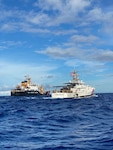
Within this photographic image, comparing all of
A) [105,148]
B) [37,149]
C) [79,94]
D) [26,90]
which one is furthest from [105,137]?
[26,90]

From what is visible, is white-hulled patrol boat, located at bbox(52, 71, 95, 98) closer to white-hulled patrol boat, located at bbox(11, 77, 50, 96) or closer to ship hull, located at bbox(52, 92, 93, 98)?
ship hull, located at bbox(52, 92, 93, 98)

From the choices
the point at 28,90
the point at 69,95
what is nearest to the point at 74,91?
the point at 69,95

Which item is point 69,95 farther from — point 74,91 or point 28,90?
point 28,90

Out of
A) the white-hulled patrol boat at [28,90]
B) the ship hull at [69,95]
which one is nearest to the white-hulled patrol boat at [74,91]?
the ship hull at [69,95]

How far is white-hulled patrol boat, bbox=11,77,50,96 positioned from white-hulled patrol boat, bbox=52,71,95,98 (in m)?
52.6

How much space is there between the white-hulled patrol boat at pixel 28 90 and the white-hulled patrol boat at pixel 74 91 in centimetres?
5256

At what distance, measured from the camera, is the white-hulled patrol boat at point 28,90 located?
6973 inches

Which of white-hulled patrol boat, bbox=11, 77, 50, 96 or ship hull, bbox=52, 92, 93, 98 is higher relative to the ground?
white-hulled patrol boat, bbox=11, 77, 50, 96

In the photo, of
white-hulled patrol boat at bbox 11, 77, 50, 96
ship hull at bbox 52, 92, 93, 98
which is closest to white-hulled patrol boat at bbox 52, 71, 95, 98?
ship hull at bbox 52, 92, 93, 98

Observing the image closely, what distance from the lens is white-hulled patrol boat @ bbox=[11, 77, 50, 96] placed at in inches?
6973

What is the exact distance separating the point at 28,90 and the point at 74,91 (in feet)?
195

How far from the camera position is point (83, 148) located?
15.1 meters

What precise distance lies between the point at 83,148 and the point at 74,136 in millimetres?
3633

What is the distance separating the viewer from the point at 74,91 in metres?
123
